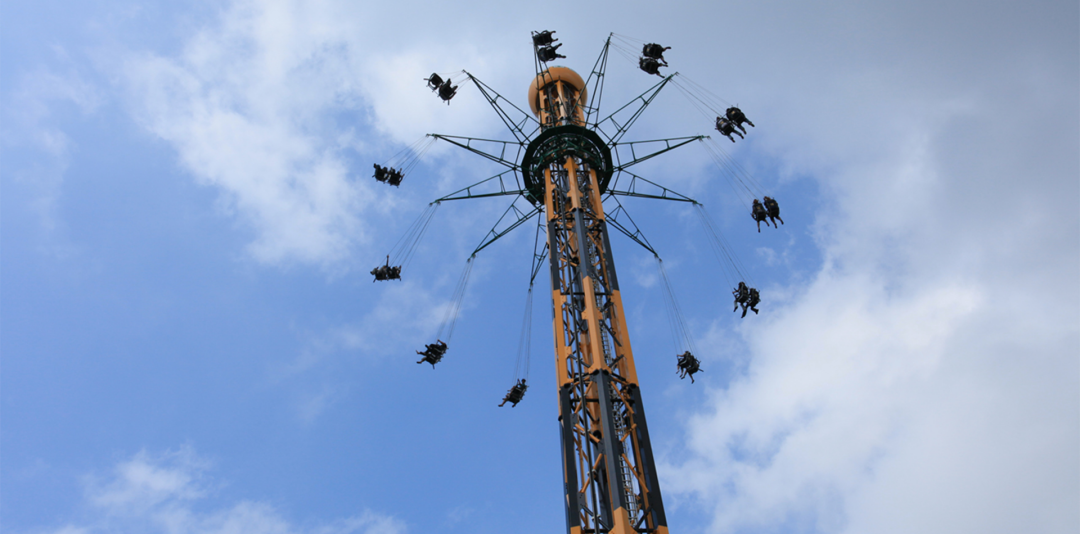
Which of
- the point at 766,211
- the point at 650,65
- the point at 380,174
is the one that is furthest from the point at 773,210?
the point at 380,174

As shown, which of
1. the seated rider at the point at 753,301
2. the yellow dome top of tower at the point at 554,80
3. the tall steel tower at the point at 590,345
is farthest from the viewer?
the yellow dome top of tower at the point at 554,80

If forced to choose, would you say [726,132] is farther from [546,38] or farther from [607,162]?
[546,38]

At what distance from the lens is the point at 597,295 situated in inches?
904

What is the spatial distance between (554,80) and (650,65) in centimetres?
498

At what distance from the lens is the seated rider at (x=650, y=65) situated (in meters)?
29.5

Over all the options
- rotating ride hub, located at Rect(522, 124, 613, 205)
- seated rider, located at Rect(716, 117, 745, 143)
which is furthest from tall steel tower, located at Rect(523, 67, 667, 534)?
seated rider, located at Rect(716, 117, 745, 143)

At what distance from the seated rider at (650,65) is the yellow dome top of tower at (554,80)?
10.4 ft

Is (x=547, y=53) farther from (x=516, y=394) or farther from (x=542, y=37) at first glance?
(x=516, y=394)

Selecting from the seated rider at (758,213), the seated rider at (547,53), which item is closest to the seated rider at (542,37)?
the seated rider at (547,53)

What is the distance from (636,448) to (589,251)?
24.9 ft

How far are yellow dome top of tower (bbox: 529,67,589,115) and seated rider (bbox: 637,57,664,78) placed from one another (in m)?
3.18

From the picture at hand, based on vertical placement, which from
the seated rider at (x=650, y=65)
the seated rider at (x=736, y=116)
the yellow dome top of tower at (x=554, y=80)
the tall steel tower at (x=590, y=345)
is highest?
the yellow dome top of tower at (x=554, y=80)

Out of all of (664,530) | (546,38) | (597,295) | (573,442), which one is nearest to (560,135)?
(546,38)

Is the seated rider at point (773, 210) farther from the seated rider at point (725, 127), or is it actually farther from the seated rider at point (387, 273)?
the seated rider at point (387, 273)
